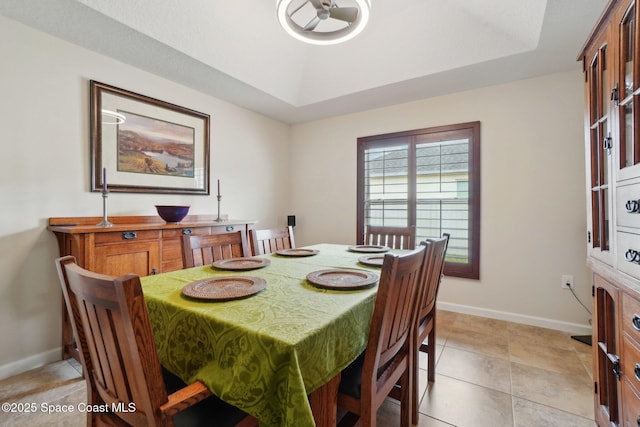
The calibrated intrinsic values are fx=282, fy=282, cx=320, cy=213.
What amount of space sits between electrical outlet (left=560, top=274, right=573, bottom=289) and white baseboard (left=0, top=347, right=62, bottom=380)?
14.0 ft

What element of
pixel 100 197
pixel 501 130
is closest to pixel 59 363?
pixel 100 197

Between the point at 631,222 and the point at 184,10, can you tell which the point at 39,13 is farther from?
the point at 631,222

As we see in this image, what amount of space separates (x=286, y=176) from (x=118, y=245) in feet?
8.54

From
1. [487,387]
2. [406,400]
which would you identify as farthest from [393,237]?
[406,400]

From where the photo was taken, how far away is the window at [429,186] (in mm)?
3025

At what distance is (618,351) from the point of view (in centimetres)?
115

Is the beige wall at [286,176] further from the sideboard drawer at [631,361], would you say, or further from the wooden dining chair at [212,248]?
the sideboard drawer at [631,361]

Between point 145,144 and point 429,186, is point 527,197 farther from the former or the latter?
point 145,144

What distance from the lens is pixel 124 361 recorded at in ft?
2.38

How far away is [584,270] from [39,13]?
A: 467cm

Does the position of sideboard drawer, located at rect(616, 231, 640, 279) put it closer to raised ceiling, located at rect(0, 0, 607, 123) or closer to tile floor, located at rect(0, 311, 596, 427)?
tile floor, located at rect(0, 311, 596, 427)

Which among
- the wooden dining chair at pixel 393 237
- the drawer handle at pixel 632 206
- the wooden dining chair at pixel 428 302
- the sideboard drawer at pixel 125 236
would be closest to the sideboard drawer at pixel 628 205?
the drawer handle at pixel 632 206

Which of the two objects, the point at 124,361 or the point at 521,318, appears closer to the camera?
the point at 124,361

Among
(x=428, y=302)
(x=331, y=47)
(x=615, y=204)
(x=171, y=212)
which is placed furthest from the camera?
(x=331, y=47)
